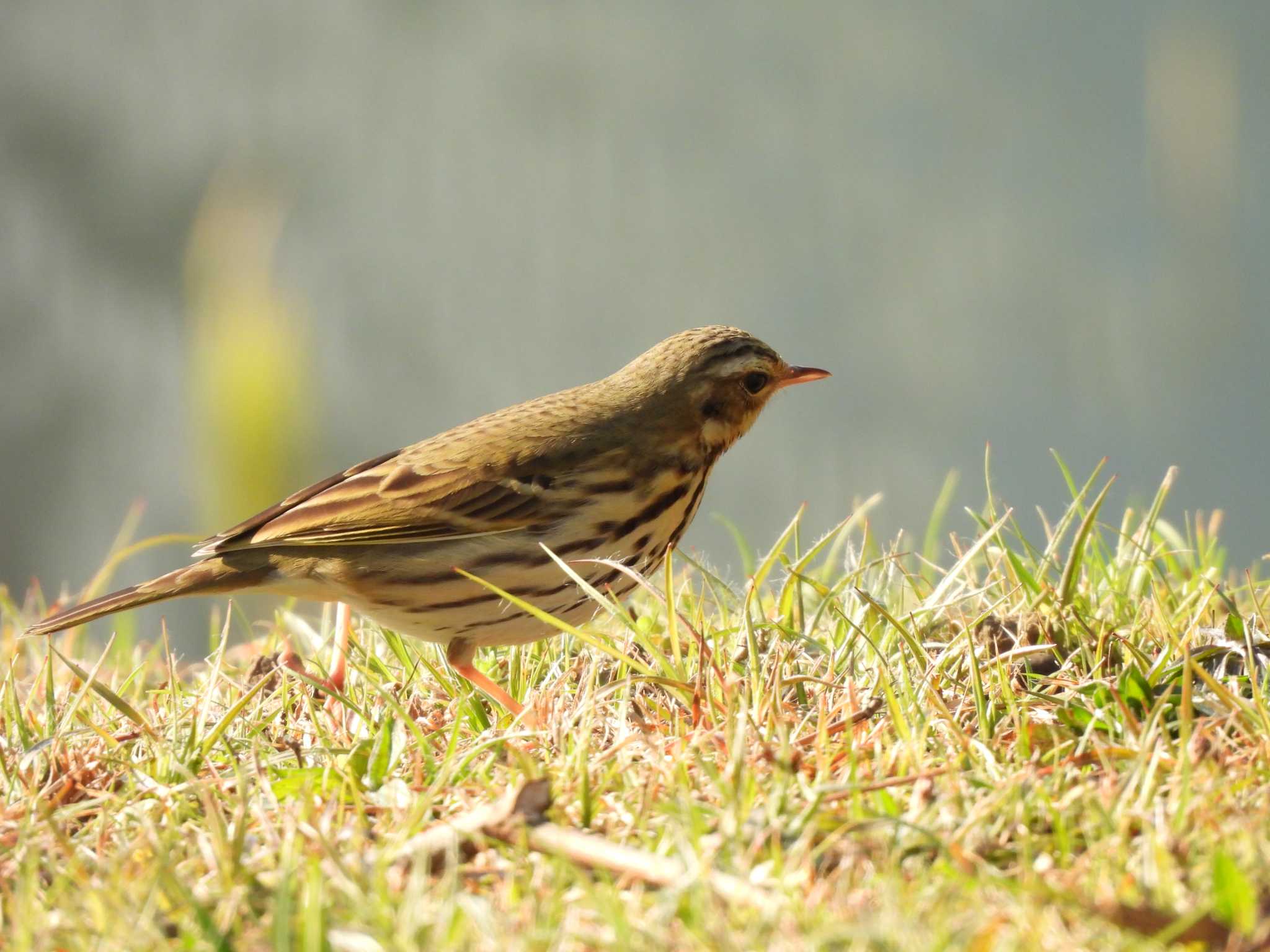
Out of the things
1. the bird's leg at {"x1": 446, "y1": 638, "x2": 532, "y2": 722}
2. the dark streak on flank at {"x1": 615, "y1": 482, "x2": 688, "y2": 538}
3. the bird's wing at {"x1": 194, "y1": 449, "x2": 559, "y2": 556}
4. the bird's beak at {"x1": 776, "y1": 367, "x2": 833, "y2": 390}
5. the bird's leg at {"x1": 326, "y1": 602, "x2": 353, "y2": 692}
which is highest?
the bird's beak at {"x1": 776, "y1": 367, "x2": 833, "y2": 390}

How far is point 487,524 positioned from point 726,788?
1.87 metres

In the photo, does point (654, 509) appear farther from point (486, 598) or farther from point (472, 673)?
point (472, 673)

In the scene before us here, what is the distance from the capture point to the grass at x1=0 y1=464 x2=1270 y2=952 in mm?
2045

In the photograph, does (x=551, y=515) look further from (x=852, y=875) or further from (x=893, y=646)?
A: (x=852, y=875)

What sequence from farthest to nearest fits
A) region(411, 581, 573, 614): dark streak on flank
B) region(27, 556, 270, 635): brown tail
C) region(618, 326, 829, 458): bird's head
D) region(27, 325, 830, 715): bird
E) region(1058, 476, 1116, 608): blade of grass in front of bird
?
region(618, 326, 829, 458): bird's head → region(27, 556, 270, 635): brown tail → region(27, 325, 830, 715): bird → region(411, 581, 573, 614): dark streak on flank → region(1058, 476, 1116, 608): blade of grass in front of bird

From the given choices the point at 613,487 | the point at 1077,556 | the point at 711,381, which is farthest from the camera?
the point at 711,381

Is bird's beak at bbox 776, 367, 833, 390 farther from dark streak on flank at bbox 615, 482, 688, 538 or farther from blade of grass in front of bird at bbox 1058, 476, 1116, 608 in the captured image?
blade of grass in front of bird at bbox 1058, 476, 1116, 608

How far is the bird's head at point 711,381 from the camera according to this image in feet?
15.1

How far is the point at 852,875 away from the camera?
225cm

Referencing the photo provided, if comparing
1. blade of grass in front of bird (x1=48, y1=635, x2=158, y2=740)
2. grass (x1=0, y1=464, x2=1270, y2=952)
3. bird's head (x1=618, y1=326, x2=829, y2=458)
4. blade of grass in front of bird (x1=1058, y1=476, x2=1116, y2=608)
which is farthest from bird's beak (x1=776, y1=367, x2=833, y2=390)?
blade of grass in front of bird (x1=48, y1=635, x2=158, y2=740)

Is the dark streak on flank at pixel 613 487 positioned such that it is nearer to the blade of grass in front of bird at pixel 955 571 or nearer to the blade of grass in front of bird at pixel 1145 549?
the blade of grass in front of bird at pixel 955 571

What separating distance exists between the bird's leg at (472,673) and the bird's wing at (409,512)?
1.28 feet

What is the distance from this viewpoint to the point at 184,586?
4.23 meters

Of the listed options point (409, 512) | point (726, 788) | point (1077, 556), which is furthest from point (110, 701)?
point (1077, 556)
